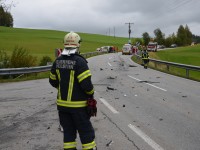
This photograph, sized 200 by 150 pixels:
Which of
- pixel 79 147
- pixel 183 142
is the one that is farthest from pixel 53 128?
pixel 183 142

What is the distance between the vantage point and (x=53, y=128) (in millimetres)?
7523

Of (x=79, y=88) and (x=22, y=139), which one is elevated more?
(x=79, y=88)

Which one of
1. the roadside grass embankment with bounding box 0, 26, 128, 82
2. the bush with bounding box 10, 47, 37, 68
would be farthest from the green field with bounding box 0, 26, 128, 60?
the bush with bounding box 10, 47, 37, 68

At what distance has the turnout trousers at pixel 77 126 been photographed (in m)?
4.57

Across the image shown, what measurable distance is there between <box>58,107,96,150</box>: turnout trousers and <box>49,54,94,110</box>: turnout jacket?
0.09 metres

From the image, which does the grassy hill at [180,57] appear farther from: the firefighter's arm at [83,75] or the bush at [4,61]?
the firefighter's arm at [83,75]

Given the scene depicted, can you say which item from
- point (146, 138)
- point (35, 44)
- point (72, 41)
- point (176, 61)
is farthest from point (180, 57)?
point (72, 41)

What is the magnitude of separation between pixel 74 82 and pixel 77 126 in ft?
1.93

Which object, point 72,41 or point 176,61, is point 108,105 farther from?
point 176,61

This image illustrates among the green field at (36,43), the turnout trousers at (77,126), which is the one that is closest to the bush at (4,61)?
the turnout trousers at (77,126)

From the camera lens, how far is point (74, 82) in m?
4.58

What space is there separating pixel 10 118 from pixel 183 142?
445 centimetres

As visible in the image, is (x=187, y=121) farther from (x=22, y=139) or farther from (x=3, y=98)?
(x=3, y=98)

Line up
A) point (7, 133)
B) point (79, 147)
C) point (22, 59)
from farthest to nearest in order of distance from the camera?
1. point (22, 59)
2. point (7, 133)
3. point (79, 147)
